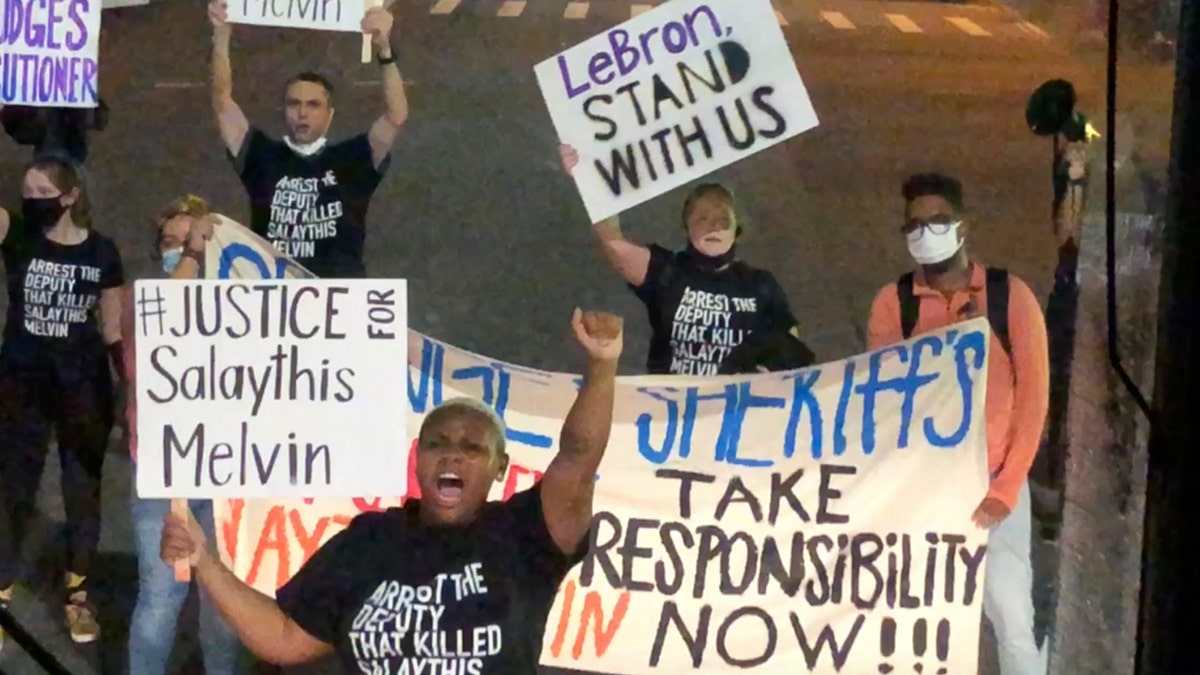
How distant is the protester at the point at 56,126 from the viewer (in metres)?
1.58

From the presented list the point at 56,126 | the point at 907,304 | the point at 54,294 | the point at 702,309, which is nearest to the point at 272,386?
the point at 54,294

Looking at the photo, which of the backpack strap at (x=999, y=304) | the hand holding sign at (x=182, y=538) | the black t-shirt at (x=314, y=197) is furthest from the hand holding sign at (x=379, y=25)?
the backpack strap at (x=999, y=304)

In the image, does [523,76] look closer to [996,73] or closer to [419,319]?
[419,319]

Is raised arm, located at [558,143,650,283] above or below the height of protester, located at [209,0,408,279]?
below

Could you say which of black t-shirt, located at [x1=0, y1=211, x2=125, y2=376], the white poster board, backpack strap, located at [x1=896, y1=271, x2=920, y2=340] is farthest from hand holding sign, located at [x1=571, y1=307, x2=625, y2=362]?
black t-shirt, located at [x1=0, y1=211, x2=125, y2=376]

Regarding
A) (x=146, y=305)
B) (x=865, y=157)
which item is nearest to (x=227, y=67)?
(x=146, y=305)

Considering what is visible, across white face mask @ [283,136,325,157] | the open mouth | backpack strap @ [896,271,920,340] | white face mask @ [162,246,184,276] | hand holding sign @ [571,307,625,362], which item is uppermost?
white face mask @ [283,136,325,157]

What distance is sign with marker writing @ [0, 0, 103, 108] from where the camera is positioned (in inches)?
61.0

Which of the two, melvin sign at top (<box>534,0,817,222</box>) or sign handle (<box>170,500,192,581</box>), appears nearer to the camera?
melvin sign at top (<box>534,0,817,222</box>)

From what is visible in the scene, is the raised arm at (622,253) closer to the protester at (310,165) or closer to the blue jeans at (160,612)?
the protester at (310,165)

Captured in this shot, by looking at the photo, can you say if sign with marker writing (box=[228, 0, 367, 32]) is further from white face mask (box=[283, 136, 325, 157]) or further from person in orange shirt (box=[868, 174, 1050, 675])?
person in orange shirt (box=[868, 174, 1050, 675])

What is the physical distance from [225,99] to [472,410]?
1.55 ft

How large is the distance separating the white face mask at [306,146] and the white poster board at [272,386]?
0.51 feet

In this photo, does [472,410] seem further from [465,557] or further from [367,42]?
[367,42]
